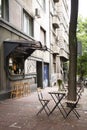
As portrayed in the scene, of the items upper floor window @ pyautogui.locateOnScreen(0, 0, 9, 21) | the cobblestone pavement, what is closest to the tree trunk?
the cobblestone pavement

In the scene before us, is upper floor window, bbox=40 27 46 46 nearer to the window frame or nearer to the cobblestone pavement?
the window frame

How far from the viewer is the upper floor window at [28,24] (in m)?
20.5

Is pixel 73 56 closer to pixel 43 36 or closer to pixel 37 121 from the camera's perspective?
pixel 37 121

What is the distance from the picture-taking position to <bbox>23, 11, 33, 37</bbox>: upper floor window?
67.3 feet

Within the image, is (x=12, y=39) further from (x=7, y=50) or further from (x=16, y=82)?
(x=16, y=82)

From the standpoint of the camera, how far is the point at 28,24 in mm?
21438

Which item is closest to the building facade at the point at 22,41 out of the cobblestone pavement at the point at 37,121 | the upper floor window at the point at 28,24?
the upper floor window at the point at 28,24

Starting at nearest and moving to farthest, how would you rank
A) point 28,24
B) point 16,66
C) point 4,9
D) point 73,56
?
point 73,56
point 4,9
point 16,66
point 28,24

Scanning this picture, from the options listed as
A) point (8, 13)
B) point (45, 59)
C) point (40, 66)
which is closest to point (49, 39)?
point (45, 59)

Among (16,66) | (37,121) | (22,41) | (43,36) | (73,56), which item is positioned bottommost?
→ (37,121)

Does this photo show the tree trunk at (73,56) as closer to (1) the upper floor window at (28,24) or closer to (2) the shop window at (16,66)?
(2) the shop window at (16,66)

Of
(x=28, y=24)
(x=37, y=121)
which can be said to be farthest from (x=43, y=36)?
(x=37, y=121)

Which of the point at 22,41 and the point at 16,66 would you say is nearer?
the point at 22,41

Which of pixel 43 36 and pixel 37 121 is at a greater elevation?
pixel 43 36
